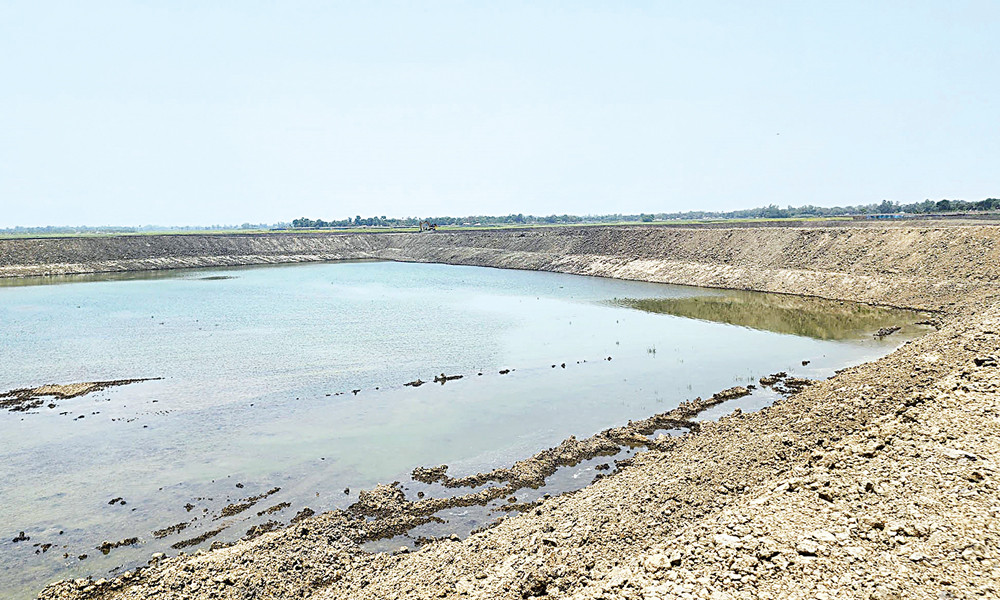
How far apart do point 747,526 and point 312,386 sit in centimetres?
1936

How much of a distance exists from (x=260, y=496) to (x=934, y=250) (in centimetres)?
5225

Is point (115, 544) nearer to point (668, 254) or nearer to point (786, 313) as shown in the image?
point (786, 313)

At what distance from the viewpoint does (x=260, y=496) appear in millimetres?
15641

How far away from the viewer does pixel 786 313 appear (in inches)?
1678

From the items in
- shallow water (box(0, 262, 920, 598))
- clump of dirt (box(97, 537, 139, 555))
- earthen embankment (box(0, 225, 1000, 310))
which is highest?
earthen embankment (box(0, 225, 1000, 310))

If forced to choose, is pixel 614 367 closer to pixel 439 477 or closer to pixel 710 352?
pixel 710 352

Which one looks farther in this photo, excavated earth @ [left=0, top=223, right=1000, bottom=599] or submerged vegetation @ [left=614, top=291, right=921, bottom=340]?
submerged vegetation @ [left=614, top=291, right=921, bottom=340]

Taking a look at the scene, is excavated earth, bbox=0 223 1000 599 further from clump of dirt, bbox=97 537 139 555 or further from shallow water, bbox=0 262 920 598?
shallow water, bbox=0 262 920 598

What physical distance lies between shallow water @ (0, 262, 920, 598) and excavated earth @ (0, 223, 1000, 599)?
2074mm

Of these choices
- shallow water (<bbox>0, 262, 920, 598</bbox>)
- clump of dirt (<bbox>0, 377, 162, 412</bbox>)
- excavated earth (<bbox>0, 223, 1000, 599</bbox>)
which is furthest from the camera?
clump of dirt (<bbox>0, 377, 162, 412</bbox>)

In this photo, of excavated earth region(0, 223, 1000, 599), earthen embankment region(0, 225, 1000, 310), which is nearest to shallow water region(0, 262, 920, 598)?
excavated earth region(0, 223, 1000, 599)

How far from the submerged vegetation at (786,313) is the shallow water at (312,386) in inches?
13.5

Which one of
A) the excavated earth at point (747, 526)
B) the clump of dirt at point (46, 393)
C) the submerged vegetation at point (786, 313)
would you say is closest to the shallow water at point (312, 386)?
the submerged vegetation at point (786, 313)

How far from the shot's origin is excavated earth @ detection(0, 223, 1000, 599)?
9.60 metres
